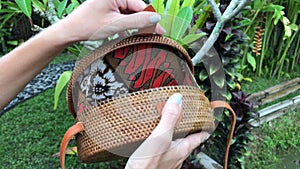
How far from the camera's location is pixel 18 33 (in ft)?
12.4

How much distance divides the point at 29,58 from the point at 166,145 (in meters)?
0.32

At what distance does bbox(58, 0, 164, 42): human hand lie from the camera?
58 centimetres

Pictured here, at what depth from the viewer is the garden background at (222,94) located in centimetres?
111

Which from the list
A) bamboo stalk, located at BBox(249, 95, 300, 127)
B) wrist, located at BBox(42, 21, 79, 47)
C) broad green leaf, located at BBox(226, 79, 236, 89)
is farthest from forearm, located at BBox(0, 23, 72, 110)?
bamboo stalk, located at BBox(249, 95, 300, 127)

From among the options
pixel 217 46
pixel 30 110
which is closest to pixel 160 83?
pixel 217 46

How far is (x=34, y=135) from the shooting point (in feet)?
6.28

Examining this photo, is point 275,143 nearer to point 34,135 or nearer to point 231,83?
point 231,83

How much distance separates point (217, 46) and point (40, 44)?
0.80 metres

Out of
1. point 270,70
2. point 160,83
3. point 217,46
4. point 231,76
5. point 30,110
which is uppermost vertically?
point 160,83

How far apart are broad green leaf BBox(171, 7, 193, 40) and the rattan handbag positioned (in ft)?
0.78

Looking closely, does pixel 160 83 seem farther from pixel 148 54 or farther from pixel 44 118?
pixel 44 118

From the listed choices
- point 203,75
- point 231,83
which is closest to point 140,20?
point 203,75

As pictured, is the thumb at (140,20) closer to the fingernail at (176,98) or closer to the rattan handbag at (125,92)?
the rattan handbag at (125,92)

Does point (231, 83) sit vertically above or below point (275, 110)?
above
